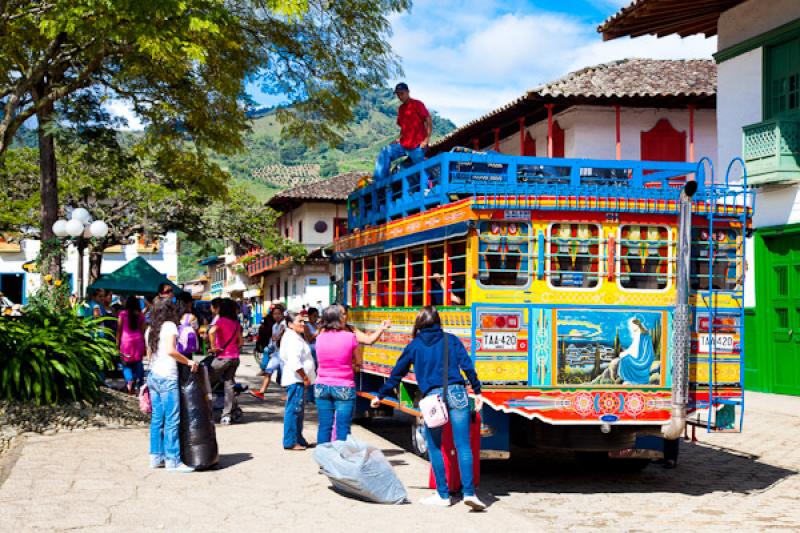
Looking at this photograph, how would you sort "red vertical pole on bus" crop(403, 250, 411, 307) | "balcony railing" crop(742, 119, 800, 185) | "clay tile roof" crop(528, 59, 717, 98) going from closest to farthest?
"red vertical pole on bus" crop(403, 250, 411, 307) → "balcony railing" crop(742, 119, 800, 185) → "clay tile roof" crop(528, 59, 717, 98)

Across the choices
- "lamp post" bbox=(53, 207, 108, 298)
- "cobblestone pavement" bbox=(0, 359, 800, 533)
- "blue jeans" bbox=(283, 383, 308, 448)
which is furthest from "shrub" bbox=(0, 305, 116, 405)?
"lamp post" bbox=(53, 207, 108, 298)

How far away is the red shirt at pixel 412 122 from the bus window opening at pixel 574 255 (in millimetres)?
3111

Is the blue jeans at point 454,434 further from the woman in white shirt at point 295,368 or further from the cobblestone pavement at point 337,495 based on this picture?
Result: the woman in white shirt at point 295,368

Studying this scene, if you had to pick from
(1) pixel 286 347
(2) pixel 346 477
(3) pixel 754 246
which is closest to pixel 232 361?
(1) pixel 286 347

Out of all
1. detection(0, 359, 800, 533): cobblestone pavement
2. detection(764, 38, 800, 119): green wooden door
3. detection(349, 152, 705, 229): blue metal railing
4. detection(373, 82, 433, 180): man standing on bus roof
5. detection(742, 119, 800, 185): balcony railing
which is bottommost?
detection(0, 359, 800, 533): cobblestone pavement

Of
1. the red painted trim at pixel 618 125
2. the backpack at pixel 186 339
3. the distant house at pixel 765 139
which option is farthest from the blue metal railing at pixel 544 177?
the red painted trim at pixel 618 125

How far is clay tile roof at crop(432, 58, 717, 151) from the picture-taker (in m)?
26.3

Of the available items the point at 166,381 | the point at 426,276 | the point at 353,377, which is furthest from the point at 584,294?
the point at 166,381

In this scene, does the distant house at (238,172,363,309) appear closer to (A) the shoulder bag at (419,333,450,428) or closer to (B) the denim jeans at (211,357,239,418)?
(B) the denim jeans at (211,357,239,418)

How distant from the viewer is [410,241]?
11.2 m

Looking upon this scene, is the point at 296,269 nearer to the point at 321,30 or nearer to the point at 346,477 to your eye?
the point at 321,30

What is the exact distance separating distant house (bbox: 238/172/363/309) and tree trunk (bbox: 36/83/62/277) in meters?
30.6

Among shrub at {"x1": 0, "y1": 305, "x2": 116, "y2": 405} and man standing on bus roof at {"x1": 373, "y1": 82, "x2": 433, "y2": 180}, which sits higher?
man standing on bus roof at {"x1": 373, "y1": 82, "x2": 433, "y2": 180}

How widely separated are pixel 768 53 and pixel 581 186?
11.2 metres
